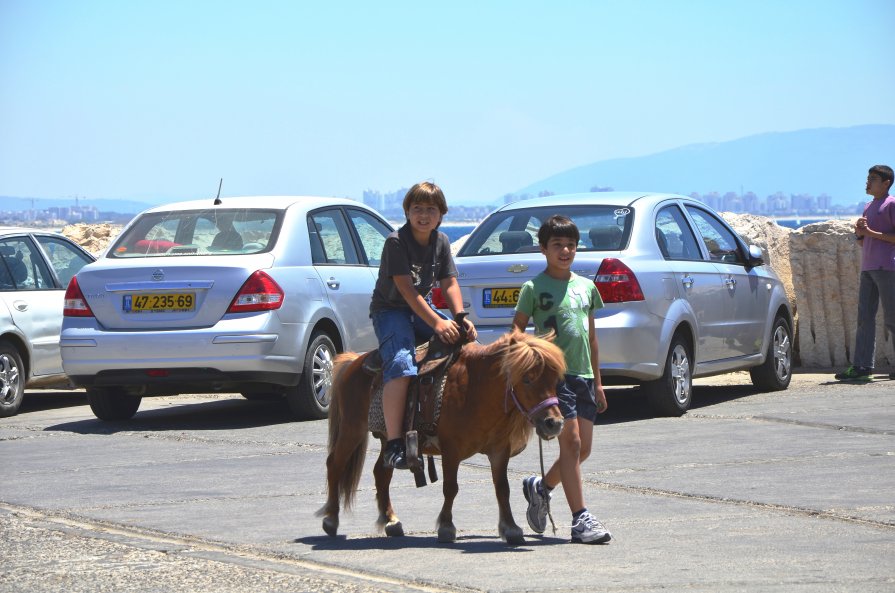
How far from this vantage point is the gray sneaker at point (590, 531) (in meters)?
6.69

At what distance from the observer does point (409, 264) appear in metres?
7.13

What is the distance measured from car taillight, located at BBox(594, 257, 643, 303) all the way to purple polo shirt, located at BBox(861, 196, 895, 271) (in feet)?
12.6

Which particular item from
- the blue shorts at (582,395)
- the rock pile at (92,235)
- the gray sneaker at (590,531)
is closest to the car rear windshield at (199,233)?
the blue shorts at (582,395)

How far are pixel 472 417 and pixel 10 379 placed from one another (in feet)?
24.3

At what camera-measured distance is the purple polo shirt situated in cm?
1411

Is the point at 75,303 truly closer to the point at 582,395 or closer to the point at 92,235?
the point at 582,395

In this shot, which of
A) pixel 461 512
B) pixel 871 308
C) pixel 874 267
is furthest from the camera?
pixel 871 308

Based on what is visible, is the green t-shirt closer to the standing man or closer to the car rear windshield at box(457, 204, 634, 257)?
the car rear windshield at box(457, 204, 634, 257)

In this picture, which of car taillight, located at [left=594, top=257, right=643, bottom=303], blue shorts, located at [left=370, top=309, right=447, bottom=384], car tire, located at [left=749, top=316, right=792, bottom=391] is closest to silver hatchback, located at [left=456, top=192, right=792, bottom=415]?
car taillight, located at [left=594, top=257, right=643, bottom=303]

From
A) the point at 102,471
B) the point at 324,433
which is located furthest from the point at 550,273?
the point at 324,433

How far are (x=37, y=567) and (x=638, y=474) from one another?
3.80 meters

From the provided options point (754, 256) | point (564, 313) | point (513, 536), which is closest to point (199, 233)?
point (754, 256)

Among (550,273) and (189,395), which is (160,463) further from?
(189,395)

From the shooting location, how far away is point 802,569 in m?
6.05
